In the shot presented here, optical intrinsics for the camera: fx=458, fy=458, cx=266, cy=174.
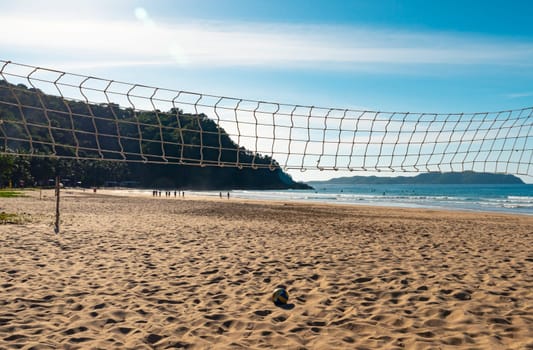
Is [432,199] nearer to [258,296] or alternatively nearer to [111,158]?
[258,296]

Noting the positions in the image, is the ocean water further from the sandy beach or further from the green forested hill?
the sandy beach

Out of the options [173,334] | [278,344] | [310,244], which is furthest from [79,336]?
[310,244]

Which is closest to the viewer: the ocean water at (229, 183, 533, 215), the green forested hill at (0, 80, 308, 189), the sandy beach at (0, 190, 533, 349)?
the sandy beach at (0, 190, 533, 349)

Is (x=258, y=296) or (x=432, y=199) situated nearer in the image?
(x=258, y=296)

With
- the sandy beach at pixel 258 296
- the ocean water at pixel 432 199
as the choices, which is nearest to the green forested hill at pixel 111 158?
the ocean water at pixel 432 199

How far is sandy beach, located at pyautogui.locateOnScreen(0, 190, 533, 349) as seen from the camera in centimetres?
366

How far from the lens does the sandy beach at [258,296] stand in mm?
3662

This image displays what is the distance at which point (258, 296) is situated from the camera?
4.92 metres

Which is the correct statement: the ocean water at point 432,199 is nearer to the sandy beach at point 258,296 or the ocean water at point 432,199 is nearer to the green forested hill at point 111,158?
the green forested hill at point 111,158

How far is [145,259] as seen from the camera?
6926 millimetres

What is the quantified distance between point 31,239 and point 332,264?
5.77m

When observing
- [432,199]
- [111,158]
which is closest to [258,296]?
[432,199]

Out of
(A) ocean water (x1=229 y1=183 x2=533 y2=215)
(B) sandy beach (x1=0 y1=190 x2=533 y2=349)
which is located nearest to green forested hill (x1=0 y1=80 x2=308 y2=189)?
(A) ocean water (x1=229 y1=183 x2=533 y2=215)

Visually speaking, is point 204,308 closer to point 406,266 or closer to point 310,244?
point 406,266
